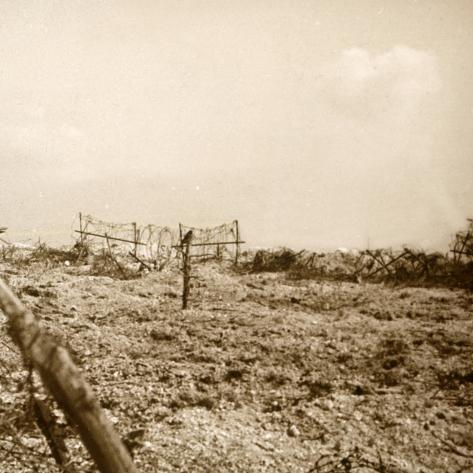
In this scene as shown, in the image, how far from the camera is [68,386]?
5.42 feet

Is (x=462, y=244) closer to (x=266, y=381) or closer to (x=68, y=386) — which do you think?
(x=266, y=381)

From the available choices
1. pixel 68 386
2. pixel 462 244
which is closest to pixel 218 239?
pixel 462 244

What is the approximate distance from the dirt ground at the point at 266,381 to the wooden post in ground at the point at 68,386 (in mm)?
558

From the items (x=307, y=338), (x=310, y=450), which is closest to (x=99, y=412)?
(x=310, y=450)

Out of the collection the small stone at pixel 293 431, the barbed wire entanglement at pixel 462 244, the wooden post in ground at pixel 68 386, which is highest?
the barbed wire entanglement at pixel 462 244

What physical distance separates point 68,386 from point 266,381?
4805mm

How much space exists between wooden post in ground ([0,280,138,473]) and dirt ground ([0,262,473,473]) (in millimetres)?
558

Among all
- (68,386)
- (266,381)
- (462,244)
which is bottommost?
(266,381)

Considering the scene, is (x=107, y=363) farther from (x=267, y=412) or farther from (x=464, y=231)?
(x=464, y=231)

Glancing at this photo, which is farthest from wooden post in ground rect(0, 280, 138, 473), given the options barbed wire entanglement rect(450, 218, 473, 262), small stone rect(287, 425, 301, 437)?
barbed wire entanglement rect(450, 218, 473, 262)

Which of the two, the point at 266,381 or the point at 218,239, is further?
the point at 218,239

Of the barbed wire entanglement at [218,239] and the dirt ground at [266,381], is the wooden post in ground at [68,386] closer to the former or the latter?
the dirt ground at [266,381]

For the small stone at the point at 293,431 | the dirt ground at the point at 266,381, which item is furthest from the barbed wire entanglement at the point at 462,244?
the small stone at the point at 293,431

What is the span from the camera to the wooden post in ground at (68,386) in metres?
1.65
